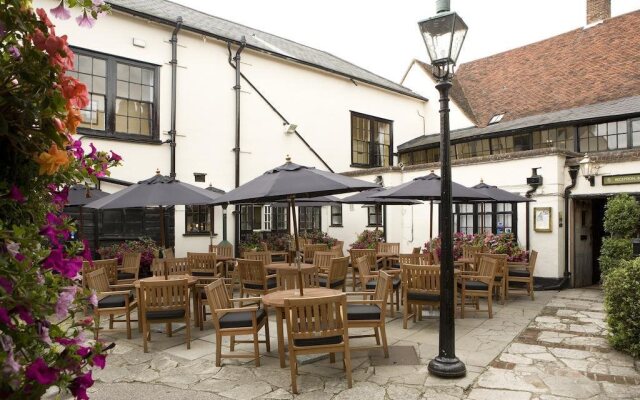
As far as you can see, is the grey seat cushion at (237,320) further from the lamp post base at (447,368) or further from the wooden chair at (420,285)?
the wooden chair at (420,285)

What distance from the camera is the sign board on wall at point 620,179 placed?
1018 cm

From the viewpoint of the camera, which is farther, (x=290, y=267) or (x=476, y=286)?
(x=290, y=267)

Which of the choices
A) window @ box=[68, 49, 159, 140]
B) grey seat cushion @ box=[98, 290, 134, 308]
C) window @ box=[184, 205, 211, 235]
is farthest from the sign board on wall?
window @ box=[68, 49, 159, 140]

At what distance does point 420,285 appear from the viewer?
271 inches

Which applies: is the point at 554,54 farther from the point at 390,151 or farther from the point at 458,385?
the point at 458,385

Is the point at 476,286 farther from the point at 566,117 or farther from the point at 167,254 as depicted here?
the point at 566,117

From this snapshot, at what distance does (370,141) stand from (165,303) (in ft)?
45.2

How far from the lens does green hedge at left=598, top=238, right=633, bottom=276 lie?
9.70m

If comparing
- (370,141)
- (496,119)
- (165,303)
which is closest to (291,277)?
(165,303)

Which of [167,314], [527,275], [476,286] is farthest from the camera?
[527,275]

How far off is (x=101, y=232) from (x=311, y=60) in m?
9.63

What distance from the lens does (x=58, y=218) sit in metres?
1.61

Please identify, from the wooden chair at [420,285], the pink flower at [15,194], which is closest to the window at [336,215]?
the wooden chair at [420,285]

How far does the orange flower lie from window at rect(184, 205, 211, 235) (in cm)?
1179
